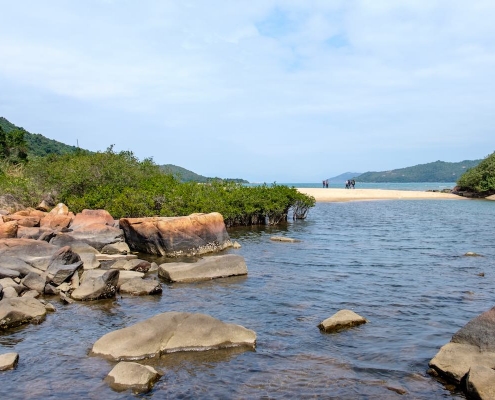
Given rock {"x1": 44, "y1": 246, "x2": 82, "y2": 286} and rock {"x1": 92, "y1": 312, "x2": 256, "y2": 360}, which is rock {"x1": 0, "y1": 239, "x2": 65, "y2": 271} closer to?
rock {"x1": 44, "y1": 246, "x2": 82, "y2": 286}

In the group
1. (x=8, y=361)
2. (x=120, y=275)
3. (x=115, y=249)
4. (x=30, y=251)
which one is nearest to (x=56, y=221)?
(x=115, y=249)

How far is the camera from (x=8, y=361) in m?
8.67

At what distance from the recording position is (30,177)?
30.7m

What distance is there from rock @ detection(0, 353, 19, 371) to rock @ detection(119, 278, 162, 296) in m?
5.12

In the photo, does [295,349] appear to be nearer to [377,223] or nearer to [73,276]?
[73,276]

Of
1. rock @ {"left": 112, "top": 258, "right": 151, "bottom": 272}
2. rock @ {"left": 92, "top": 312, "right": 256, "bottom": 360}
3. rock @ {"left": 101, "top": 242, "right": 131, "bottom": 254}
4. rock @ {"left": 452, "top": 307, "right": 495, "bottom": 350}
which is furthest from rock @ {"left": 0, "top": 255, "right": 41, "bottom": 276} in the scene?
rock @ {"left": 452, "top": 307, "right": 495, "bottom": 350}

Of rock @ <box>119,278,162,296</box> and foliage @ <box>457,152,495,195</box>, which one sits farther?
foliage @ <box>457,152,495,195</box>

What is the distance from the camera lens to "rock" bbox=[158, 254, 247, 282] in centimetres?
1556

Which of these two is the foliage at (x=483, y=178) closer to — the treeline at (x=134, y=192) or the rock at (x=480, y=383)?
the treeline at (x=134, y=192)

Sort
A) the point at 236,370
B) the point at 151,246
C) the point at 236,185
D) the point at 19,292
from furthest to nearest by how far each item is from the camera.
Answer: the point at 236,185, the point at 151,246, the point at 19,292, the point at 236,370

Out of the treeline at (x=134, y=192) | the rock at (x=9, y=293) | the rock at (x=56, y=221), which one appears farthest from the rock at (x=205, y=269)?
the treeline at (x=134, y=192)

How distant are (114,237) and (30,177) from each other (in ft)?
43.2

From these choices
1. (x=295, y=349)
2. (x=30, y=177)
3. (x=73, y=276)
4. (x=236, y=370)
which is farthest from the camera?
(x=30, y=177)

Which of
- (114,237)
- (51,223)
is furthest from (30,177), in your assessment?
(114,237)
